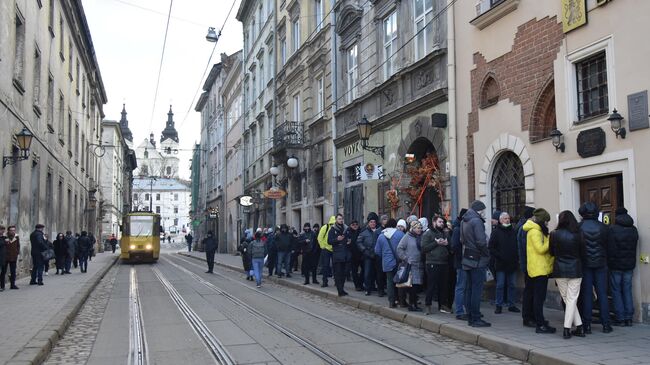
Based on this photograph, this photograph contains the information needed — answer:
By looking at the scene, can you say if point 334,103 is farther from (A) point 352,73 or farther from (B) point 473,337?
(B) point 473,337

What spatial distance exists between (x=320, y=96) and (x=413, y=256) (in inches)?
572

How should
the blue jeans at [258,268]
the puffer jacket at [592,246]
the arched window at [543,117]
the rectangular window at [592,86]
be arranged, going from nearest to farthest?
the puffer jacket at [592,246] < the rectangular window at [592,86] < the arched window at [543,117] < the blue jeans at [258,268]

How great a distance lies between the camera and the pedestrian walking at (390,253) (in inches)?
450

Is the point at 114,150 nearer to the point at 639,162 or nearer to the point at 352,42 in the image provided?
the point at 352,42

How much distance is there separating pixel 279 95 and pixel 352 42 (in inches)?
420

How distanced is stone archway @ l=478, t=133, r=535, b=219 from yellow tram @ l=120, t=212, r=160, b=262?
23873 millimetres

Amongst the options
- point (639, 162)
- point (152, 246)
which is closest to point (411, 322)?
→ point (639, 162)

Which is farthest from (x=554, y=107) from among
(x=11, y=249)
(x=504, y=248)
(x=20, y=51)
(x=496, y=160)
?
(x=20, y=51)

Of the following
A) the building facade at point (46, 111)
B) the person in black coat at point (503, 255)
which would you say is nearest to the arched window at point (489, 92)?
the person in black coat at point (503, 255)

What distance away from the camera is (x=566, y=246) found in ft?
26.5

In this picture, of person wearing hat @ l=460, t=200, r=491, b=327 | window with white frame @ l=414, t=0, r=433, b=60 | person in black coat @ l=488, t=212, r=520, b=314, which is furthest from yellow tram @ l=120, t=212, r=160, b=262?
person wearing hat @ l=460, t=200, r=491, b=327

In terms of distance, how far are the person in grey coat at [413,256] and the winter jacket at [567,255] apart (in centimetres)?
300

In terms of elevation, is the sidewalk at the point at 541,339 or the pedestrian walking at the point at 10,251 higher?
the pedestrian walking at the point at 10,251

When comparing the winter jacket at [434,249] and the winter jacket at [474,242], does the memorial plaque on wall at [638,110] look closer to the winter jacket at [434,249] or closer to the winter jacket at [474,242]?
the winter jacket at [474,242]
